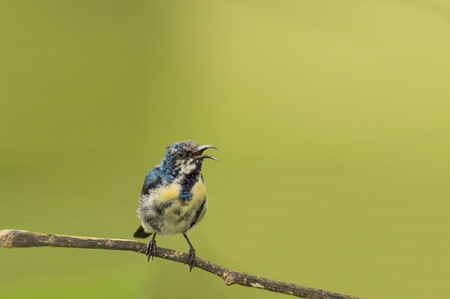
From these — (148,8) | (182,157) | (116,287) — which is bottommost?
(116,287)

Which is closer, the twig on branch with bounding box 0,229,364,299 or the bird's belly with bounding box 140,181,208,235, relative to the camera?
the twig on branch with bounding box 0,229,364,299

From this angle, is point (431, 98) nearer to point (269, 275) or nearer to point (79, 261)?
point (269, 275)

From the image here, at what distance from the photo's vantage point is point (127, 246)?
1450 millimetres

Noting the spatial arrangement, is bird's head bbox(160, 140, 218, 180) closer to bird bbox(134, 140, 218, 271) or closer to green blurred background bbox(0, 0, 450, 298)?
bird bbox(134, 140, 218, 271)

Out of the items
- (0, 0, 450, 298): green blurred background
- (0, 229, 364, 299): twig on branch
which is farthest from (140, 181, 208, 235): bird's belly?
(0, 0, 450, 298): green blurred background

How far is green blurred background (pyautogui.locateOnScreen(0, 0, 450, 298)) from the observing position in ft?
6.59

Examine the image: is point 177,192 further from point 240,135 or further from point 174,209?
point 240,135

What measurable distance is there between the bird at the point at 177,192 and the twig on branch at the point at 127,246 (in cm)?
11

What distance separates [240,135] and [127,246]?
923 mm

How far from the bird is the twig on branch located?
11 centimetres

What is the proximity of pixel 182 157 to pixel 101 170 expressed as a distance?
3.09 feet

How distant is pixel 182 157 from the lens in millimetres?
1540

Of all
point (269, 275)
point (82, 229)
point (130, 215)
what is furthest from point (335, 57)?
point (82, 229)

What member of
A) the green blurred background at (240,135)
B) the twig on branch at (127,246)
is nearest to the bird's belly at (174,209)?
the twig on branch at (127,246)
